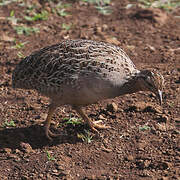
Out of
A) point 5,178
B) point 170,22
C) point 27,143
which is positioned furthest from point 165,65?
point 5,178

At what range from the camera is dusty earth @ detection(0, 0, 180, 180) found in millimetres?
6070

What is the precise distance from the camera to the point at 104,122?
7.19m

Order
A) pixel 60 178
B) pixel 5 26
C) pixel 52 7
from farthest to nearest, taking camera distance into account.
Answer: pixel 52 7 < pixel 5 26 < pixel 60 178

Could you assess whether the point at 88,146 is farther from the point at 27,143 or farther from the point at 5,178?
the point at 5,178

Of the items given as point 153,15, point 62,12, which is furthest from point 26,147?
point 153,15

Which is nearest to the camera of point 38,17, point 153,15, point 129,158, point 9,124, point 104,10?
point 129,158

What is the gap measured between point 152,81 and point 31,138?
2.11m

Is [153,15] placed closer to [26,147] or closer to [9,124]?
[9,124]

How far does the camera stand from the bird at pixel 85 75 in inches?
247

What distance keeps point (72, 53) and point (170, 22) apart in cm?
484

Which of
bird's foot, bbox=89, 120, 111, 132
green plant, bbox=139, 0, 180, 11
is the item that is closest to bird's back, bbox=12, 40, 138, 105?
bird's foot, bbox=89, 120, 111, 132

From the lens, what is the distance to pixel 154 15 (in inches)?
420

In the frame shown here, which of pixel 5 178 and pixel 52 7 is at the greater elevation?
pixel 52 7

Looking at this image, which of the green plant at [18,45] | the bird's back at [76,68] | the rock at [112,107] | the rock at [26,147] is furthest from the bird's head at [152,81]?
the green plant at [18,45]
